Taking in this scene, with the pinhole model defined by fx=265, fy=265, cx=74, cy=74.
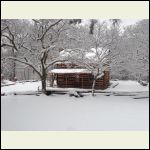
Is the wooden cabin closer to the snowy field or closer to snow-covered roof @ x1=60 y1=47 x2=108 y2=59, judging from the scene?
snow-covered roof @ x1=60 y1=47 x2=108 y2=59

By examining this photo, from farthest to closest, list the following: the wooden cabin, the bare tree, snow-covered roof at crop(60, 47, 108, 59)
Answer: the wooden cabin
snow-covered roof at crop(60, 47, 108, 59)
the bare tree

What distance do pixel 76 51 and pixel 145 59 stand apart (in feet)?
20.1

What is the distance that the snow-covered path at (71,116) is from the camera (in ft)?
30.8

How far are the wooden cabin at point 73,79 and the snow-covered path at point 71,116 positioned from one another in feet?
22.0

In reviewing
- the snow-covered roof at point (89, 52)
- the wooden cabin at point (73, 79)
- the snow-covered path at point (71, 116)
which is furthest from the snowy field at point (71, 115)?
the wooden cabin at point (73, 79)

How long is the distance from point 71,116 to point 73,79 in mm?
9099

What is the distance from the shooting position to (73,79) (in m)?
20.0

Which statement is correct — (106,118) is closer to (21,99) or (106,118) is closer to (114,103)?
(114,103)

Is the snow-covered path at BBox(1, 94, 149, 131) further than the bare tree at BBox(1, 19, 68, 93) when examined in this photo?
No

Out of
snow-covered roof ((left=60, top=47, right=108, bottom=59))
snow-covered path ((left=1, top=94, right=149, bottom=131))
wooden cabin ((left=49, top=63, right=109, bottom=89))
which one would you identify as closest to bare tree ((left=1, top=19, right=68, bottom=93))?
snow-covered roof ((left=60, top=47, right=108, bottom=59))

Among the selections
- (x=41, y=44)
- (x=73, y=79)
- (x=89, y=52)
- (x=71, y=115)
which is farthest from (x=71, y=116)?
(x=73, y=79)

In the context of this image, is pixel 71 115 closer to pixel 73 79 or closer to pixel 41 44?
pixel 41 44

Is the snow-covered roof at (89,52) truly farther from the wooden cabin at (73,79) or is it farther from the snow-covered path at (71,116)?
the snow-covered path at (71,116)

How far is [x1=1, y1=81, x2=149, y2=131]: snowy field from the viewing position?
938 cm
